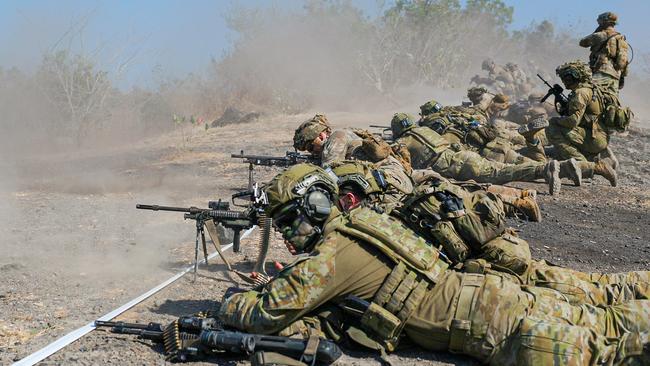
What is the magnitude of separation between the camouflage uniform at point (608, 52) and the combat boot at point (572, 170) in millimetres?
2501

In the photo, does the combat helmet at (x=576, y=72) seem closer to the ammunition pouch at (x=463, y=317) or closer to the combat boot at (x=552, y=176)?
the combat boot at (x=552, y=176)

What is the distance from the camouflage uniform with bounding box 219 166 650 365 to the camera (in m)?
3.63

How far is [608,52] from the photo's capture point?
12.1 m

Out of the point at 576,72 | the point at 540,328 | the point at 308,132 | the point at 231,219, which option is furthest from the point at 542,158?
the point at 540,328

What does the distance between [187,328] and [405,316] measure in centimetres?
130

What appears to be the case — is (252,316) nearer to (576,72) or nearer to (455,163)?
(455,163)

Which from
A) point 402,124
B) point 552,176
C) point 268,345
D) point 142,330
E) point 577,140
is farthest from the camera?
point 577,140

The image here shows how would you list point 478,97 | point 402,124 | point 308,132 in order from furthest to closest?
point 478,97
point 402,124
point 308,132

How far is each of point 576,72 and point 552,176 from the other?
84.7 inches

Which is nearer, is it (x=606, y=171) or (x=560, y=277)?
(x=560, y=277)

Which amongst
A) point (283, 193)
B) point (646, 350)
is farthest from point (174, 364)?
point (646, 350)

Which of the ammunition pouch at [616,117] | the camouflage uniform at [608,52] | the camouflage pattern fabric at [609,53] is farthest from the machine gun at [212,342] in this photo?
the camouflage pattern fabric at [609,53]

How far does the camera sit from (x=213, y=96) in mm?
30438

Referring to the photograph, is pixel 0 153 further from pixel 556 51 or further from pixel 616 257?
pixel 556 51
